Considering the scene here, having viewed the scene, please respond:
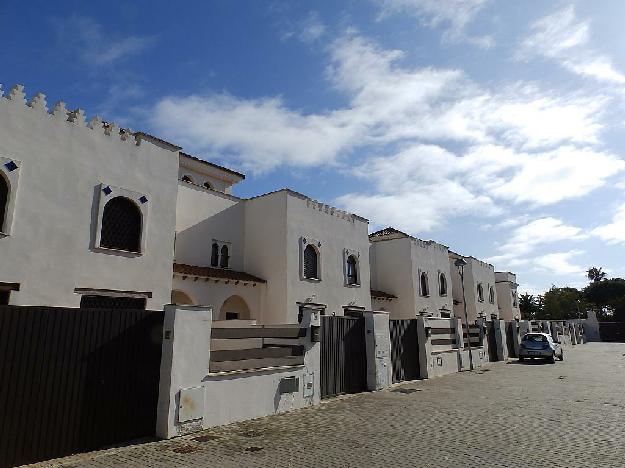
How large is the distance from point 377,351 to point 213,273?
27.1 ft

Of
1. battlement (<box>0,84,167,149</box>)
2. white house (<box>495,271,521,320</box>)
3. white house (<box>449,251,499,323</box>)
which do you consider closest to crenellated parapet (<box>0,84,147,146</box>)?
battlement (<box>0,84,167,149</box>)

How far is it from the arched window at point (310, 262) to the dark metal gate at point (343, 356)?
8.63 m

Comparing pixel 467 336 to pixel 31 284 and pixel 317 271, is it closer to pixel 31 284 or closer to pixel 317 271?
pixel 317 271

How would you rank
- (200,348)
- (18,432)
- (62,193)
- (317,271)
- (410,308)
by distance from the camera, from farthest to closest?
1. (410,308)
2. (317,271)
3. (62,193)
4. (200,348)
5. (18,432)

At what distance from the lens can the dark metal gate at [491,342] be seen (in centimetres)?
2402

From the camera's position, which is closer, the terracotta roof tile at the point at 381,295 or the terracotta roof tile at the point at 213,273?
the terracotta roof tile at the point at 213,273

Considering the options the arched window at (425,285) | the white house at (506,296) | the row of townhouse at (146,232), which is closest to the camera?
the row of townhouse at (146,232)

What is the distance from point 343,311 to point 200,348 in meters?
15.9

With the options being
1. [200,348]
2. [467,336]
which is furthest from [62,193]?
[467,336]

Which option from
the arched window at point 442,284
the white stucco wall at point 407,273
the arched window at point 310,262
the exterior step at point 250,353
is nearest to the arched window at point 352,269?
the arched window at point 310,262

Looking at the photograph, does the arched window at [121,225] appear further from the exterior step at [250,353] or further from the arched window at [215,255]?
the exterior step at [250,353]

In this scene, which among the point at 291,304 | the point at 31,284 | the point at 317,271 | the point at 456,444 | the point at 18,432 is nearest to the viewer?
the point at 18,432

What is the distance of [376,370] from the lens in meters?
13.2

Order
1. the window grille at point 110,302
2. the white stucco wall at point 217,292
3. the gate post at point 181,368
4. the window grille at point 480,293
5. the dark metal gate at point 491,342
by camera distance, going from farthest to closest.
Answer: the window grille at point 480,293 → the dark metal gate at point 491,342 → the white stucco wall at point 217,292 → the window grille at point 110,302 → the gate post at point 181,368
